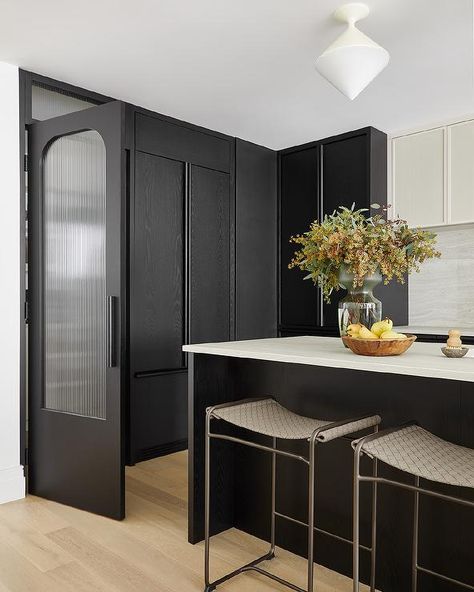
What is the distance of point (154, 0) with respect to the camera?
244cm

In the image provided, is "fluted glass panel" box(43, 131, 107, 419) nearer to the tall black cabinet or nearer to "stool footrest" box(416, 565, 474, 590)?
the tall black cabinet

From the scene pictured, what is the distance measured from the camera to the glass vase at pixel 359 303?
2172 millimetres

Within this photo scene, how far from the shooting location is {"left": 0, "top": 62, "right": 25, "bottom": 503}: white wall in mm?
3039

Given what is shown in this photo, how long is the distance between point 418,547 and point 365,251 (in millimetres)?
1117

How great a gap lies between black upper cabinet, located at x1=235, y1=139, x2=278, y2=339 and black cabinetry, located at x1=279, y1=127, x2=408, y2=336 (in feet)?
0.29

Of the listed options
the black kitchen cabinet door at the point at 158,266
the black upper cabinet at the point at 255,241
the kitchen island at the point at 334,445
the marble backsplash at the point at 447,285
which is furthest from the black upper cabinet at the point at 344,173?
the kitchen island at the point at 334,445

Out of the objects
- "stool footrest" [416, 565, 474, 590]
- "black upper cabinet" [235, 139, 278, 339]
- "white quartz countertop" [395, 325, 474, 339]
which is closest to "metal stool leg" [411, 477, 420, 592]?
"stool footrest" [416, 565, 474, 590]

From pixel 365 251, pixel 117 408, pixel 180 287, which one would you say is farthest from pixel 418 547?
pixel 180 287

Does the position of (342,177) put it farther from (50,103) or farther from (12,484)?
(12,484)

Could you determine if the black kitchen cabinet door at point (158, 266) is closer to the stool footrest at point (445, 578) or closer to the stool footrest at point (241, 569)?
the stool footrest at point (241, 569)

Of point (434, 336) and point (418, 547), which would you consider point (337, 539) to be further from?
point (434, 336)

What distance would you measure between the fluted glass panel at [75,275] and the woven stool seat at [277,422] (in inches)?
42.1

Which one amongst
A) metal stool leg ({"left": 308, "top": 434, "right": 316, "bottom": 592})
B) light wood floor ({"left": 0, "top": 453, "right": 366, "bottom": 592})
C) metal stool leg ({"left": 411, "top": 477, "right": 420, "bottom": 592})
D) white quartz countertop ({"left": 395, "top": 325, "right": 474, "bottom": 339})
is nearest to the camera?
metal stool leg ({"left": 308, "top": 434, "right": 316, "bottom": 592})

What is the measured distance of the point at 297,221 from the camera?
15.2 ft
